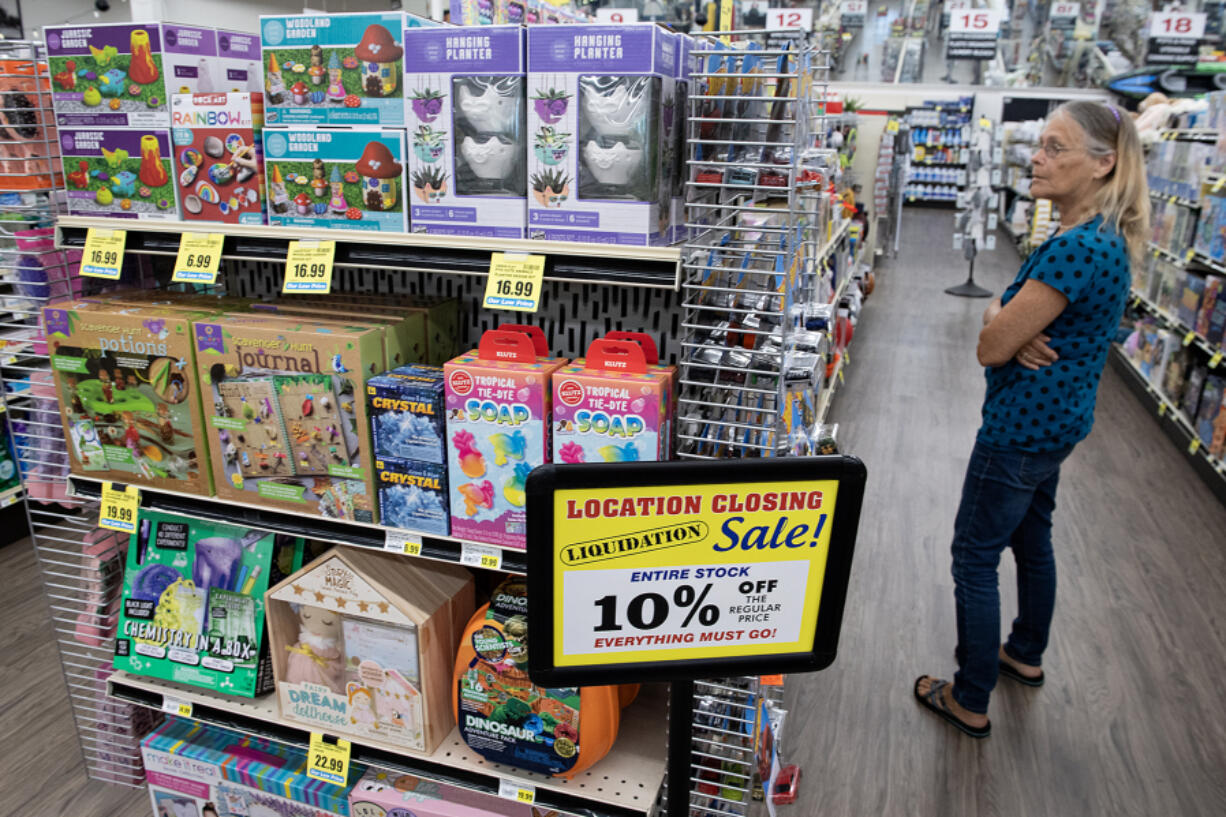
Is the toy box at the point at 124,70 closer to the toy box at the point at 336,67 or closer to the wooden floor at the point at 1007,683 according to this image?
the toy box at the point at 336,67

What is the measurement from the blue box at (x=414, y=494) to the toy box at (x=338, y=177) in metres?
0.45

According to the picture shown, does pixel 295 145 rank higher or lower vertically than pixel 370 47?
lower

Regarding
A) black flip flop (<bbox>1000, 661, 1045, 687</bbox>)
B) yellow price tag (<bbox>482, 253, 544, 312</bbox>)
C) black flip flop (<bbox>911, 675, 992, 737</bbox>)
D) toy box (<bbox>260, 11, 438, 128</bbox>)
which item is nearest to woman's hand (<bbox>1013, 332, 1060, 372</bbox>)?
black flip flop (<bbox>911, 675, 992, 737</bbox>)

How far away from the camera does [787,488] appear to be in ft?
2.83

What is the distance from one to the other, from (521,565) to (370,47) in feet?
3.19

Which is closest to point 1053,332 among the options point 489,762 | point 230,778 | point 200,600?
point 489,762


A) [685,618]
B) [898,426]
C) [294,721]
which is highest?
[685,618]

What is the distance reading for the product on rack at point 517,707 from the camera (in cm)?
161

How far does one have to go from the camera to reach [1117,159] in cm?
211

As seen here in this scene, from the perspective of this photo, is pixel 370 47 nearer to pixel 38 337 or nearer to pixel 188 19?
pixel 38 337

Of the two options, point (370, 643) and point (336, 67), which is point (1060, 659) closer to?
point (370, 643)

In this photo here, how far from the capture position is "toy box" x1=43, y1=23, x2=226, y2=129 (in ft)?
5.54

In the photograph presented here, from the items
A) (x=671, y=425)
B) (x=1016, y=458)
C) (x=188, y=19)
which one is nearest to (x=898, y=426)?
(x=1016, y=458)

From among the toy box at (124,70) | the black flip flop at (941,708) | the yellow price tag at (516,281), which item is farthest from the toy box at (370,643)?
the black flip flop at (941,708)
